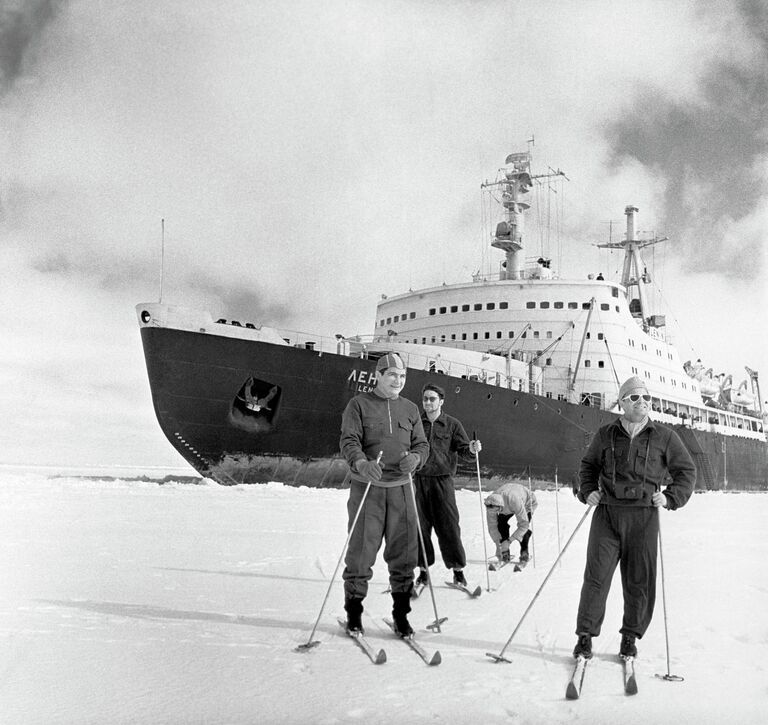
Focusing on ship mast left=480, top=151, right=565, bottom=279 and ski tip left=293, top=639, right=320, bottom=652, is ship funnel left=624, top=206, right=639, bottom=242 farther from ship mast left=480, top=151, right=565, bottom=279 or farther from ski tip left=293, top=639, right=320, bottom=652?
ski tip left=293, top=639, right=320, bottom=652

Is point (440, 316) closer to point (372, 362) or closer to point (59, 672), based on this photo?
point (372, 362)

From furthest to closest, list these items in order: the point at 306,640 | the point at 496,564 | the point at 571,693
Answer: the point at 496,564 → the point at 306,640 → the point at 571,693

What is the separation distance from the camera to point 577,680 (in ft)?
9.02

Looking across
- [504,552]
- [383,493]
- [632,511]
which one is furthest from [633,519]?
[504,552]

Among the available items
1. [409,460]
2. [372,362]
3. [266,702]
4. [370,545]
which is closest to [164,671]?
[266,702]

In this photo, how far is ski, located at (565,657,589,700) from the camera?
261cm

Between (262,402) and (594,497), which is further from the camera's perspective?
(262,402)

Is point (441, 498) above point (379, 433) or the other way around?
the other way around

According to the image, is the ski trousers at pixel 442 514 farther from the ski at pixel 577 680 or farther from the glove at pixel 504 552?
the ski at pixel 577 680

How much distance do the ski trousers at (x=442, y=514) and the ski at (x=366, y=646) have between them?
4.10ft

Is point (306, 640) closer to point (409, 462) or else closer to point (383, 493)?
point (383, 493)

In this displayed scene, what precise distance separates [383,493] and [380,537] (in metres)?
0.23

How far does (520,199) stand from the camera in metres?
23.6

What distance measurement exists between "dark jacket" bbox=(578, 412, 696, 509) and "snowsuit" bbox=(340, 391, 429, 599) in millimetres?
953
